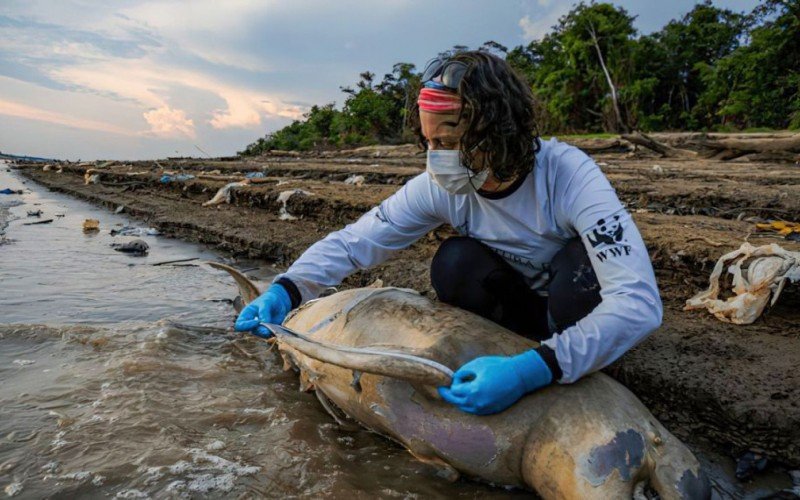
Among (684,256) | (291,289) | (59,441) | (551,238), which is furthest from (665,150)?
(59,441)

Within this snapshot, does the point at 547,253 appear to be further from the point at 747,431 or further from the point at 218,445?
the point at 218,445

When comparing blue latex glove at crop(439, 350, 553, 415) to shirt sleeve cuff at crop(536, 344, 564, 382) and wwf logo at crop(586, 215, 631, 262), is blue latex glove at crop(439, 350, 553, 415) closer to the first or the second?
shirt sleeve cuff at crop(536, 344, 564, 382)

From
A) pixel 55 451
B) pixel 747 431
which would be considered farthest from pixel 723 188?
pixel 55 451

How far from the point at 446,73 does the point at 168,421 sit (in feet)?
5.77

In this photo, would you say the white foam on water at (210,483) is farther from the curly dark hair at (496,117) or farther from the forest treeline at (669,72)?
the forest treeline at (669,72)

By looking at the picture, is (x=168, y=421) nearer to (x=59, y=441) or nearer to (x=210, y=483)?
(x=59, y=441)

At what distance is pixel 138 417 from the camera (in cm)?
216

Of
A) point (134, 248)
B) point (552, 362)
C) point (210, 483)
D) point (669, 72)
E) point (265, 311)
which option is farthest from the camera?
point (669, 72)

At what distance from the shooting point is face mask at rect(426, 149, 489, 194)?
194 cm

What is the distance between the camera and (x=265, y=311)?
2217 millimetres

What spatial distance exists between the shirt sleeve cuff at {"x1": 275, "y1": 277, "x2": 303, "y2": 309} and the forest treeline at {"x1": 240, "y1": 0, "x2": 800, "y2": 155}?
1745cm

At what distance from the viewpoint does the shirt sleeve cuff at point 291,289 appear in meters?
2.37

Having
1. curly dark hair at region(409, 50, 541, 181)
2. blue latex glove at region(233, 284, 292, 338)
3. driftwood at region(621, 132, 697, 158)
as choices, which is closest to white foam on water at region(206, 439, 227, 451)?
blue latex glove at region(233, 284, 292, 338)

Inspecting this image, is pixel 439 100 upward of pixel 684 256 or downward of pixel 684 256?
upward
